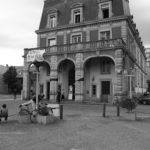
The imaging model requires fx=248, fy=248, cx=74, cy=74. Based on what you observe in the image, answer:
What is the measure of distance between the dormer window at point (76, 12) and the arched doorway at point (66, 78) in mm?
5696

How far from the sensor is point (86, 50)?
26969mm

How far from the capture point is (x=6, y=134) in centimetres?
951

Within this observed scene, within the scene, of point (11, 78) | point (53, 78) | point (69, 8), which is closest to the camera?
point (53, 78)

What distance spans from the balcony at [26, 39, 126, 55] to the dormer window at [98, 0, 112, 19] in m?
4.85

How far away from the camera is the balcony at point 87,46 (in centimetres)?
2545

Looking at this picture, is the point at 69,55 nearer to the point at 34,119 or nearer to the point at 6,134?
the point at 34,119

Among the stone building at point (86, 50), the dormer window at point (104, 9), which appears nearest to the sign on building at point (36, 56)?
the stone building at point (86, 50)

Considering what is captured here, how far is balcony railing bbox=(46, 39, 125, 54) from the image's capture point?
25.5m

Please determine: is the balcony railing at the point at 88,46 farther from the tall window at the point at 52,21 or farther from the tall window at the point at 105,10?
the tall window at the point at 52,21

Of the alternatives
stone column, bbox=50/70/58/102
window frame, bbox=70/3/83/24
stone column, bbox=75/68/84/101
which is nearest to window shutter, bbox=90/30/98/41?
window frame, bbox=70/3/83/24

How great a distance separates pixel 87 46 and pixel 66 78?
19.9 feet

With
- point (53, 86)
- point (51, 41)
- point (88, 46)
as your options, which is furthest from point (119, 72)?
point (51, 41)

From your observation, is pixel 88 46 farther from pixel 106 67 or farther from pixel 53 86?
pixel 53 86

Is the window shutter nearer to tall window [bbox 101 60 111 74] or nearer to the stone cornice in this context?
the stone cornice
